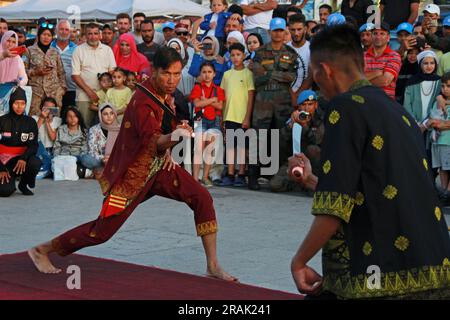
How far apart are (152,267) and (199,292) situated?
0.89m

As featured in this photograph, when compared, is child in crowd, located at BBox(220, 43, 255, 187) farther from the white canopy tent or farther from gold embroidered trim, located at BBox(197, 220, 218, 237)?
the white canopy tent

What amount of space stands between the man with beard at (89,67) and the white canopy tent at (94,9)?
173 inches

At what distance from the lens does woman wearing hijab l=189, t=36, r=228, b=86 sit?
38.5 feet

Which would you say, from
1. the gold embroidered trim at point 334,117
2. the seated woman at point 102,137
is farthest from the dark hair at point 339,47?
the seated woman at point 102,137

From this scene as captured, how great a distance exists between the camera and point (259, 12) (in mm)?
12930

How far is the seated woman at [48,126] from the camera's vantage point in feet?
39.7

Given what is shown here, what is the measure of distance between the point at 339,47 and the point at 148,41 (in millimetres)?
9988

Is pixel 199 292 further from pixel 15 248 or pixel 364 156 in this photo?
pixel 364 156

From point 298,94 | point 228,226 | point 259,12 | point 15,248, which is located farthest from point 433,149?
point 15,248

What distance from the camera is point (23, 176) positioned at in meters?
10.4

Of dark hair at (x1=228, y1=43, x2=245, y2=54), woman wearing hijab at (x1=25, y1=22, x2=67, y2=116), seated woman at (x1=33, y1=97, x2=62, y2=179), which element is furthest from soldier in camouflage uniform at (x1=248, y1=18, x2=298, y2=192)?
woman wearing hijab at (x1=25, y1=22, x2=67, y2=116)

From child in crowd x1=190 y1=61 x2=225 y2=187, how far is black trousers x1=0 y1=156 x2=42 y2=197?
195cm

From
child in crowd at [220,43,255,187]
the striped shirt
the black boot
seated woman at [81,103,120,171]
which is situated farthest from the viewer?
seated woman at [81,103,120,171]

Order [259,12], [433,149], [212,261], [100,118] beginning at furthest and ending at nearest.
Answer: [259,12], [100,118], [433,149], [212,261]
